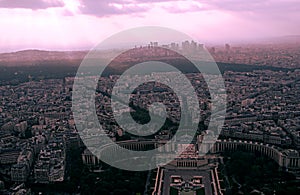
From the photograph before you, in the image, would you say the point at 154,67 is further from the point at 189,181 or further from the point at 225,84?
the point at 189,181

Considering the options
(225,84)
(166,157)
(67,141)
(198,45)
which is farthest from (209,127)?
(198,45)

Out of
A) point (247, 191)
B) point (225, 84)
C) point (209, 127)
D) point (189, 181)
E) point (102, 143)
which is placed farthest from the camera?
point (225, 84)

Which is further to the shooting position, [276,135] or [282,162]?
[276,135]

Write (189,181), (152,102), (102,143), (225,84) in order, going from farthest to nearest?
(225,84) → (152,102) → (102,143) → (189,181)

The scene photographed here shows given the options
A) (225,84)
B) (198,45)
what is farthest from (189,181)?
(198,45)

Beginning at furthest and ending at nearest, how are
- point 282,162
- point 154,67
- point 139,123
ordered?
point 154,67 → point 139,123 → point 282,162

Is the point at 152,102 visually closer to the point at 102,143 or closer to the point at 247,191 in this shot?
the point at 102,143

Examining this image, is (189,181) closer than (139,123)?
Yes

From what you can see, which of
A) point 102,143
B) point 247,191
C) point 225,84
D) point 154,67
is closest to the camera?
point 247,191

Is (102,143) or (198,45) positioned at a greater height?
(198,45)
